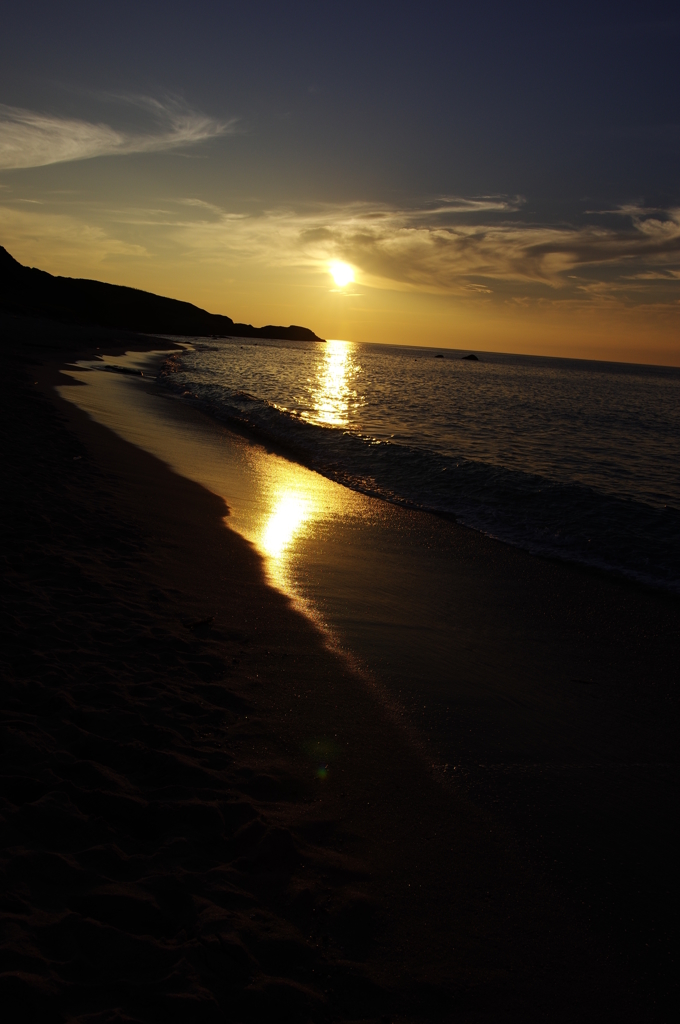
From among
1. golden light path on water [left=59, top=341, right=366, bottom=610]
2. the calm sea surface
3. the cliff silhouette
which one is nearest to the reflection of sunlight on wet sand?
golden light path on water [left=59, top=341, right=366, bottom=610]

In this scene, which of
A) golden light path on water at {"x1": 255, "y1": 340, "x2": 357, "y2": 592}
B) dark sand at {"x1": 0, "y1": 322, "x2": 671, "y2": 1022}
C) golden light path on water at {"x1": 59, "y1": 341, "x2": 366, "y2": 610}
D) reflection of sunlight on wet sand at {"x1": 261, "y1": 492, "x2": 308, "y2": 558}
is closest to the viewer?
dark sand at {"x1": 0, "y1": 322, "x2": 671, "y2": 1022}

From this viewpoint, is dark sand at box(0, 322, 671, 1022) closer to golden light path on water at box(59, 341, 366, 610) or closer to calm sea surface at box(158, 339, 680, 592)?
golden light path on water at box(59, 341, 366, 610)

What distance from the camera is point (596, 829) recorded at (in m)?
3.53

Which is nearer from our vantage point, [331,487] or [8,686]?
[8,686]

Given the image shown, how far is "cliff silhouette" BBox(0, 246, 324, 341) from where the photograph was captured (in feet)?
317

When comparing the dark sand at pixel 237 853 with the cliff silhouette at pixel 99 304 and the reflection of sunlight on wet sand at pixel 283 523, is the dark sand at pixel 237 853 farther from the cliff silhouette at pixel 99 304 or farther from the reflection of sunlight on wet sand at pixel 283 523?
the cliff silhouette at pixel 99 304

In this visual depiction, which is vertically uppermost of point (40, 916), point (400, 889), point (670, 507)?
point (670, 507)

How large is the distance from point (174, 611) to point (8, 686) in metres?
1.79

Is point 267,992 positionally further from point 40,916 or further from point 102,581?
point 102,581

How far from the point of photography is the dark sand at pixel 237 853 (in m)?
2.36

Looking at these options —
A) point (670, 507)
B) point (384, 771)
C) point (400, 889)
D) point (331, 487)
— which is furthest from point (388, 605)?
point (670, 507)

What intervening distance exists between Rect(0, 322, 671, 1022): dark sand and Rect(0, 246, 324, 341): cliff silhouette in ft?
286

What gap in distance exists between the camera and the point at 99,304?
127m

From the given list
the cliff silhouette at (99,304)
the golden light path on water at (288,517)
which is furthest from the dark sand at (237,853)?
the cliff silhouette at (99,304)
